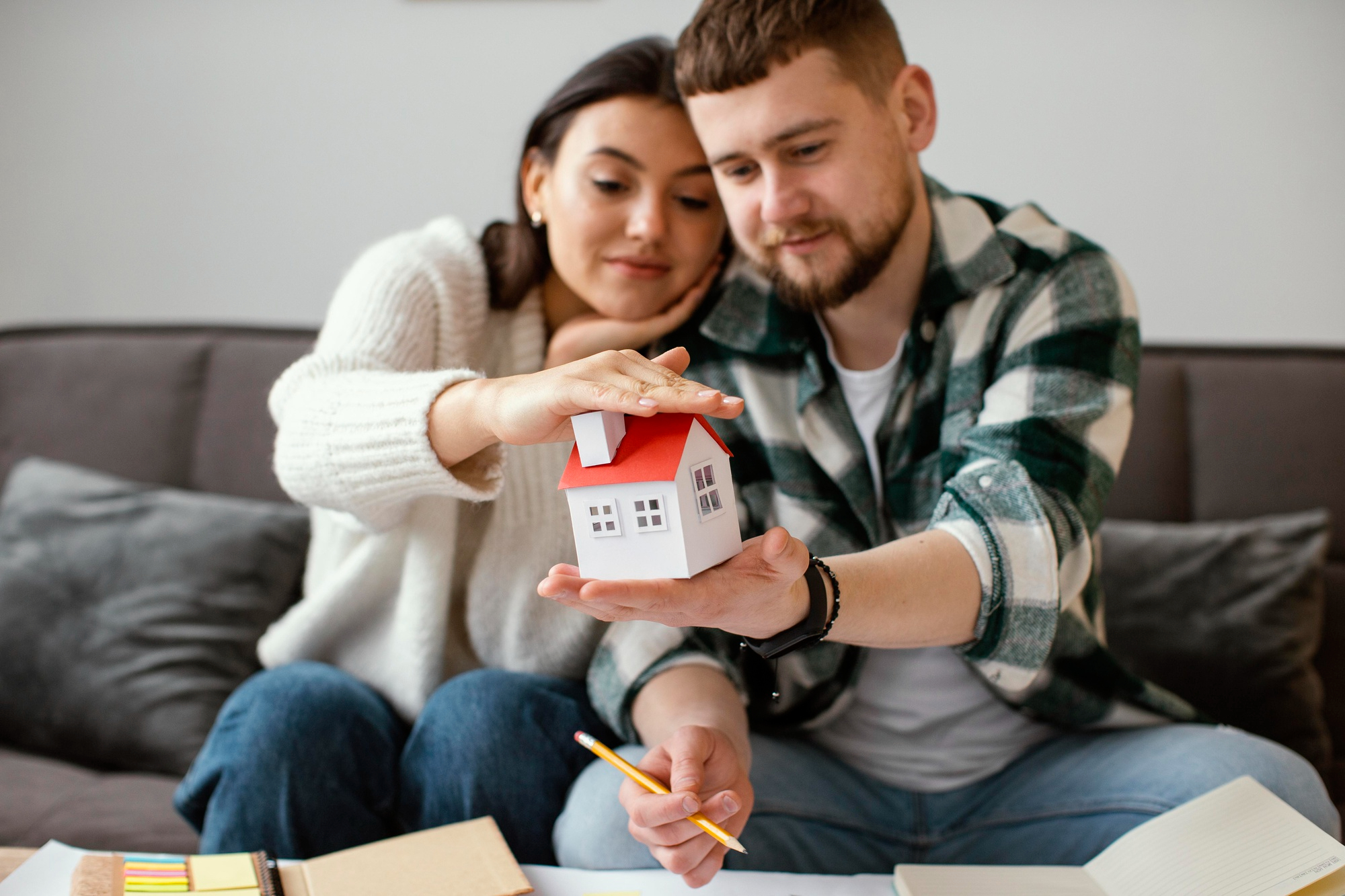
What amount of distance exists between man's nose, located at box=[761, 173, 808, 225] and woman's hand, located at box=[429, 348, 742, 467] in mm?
358

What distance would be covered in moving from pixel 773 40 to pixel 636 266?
0.96 ft

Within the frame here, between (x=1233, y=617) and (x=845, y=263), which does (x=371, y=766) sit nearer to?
(x=845, y=263)

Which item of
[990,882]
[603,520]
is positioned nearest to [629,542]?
[603,520]

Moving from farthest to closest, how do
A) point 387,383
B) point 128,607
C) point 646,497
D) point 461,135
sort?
point 461,135 → point 128,607 → point 387,383 → point 646,497

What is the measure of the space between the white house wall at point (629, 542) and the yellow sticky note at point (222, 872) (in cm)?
36

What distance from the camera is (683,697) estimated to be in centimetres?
98

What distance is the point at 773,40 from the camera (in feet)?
3.28

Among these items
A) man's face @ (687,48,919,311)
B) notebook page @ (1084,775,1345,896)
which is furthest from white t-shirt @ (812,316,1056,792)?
notebook page @ (1084,775,1345,896)

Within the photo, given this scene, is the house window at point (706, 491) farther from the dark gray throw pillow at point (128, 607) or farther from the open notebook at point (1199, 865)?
the dark gray throw pillow at point (128, 607)

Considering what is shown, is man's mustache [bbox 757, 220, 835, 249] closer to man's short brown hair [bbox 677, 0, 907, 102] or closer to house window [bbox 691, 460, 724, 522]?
man's short brown hair [bbox 677, 0, 907, 102]

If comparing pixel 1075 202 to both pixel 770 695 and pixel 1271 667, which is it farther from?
Answer: pixel 770 695

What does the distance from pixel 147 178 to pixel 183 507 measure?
853 millimetres

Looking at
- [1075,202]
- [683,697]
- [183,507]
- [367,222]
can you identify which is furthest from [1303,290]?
[183,507]

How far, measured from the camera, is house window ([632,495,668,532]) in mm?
668
